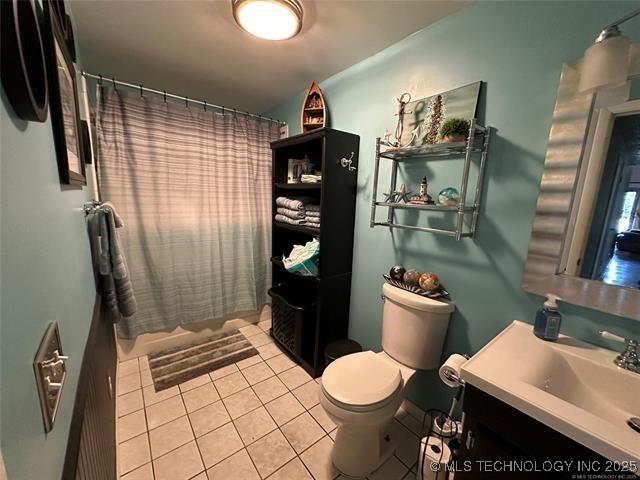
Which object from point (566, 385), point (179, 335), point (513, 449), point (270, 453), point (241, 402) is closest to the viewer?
point (513, 449)

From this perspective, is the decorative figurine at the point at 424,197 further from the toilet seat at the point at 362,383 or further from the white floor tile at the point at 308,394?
the white floor tile at the point at 308,394

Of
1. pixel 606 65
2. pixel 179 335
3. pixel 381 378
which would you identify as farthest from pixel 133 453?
pixel 606 65

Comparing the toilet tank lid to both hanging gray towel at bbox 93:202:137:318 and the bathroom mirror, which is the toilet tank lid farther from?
hanging gray towel at bbox 93:202:137:318

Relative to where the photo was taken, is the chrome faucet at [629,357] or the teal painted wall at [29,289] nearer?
the teal painted wall at [29,289]

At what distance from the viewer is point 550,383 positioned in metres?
0.94

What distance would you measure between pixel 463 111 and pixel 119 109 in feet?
7.23

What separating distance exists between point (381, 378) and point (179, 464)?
44.7 inches

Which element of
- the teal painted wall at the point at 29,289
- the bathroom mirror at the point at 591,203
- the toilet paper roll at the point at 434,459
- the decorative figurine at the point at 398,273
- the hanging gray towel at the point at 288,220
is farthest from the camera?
the hanging gray towel at the point at 288,220

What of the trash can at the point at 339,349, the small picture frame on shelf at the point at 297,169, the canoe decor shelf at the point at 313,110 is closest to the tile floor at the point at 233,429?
the trash can at the point at 339,349

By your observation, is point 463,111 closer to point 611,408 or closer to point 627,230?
point 627,230

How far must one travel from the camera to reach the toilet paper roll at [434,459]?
1.15 m

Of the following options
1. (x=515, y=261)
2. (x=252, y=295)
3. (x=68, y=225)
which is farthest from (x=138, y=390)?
(x=515, y=261)

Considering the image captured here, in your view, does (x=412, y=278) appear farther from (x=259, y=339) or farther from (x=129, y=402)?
(x=129, y=402)

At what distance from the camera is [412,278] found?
1.53m
